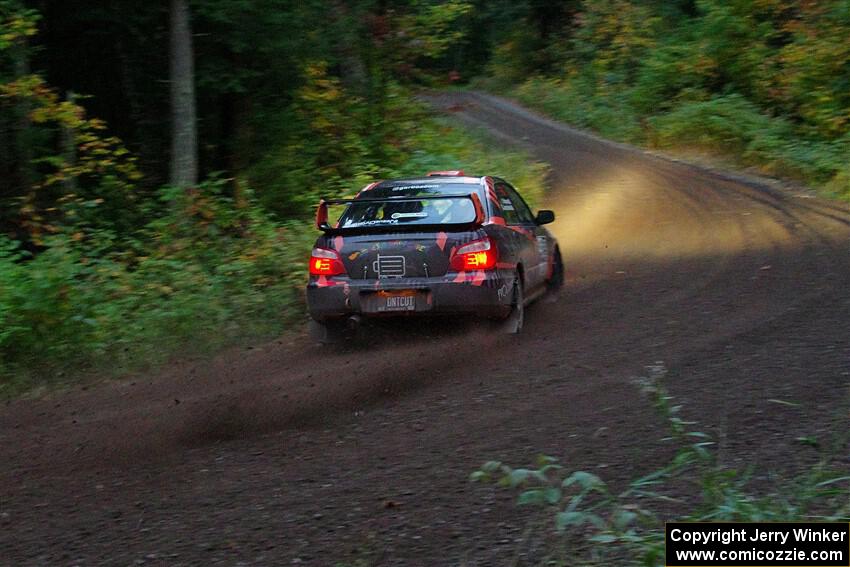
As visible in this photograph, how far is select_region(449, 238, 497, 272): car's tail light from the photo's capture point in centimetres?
997

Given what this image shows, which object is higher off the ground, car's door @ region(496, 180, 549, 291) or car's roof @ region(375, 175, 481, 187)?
car's roof @ region(375, 175, 481, 187)

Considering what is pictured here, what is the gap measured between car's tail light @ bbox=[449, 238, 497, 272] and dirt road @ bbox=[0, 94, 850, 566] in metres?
0.78

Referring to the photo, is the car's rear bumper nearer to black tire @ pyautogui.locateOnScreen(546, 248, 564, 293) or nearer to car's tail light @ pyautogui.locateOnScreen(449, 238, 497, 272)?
car's tail light @ pyautogui.locateOnScreen(449, 238, 497, 272)

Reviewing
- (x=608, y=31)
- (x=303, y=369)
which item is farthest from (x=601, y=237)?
(x=608, y=31)

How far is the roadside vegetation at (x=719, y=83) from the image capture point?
25.5 meters

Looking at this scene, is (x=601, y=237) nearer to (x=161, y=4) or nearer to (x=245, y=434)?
(x=161, y=4)

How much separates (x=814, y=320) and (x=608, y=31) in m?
36.6

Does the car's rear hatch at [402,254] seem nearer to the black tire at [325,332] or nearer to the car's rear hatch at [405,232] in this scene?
the car's rear hatch at [405,232]

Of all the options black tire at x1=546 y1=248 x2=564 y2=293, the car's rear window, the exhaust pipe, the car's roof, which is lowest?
black tire at x1=546 y1=248 x2=564 y2=293

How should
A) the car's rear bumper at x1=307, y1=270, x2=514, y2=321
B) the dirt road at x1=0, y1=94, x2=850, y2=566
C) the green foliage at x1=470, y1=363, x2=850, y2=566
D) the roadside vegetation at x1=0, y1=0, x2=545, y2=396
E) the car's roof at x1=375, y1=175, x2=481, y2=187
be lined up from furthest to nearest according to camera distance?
the car's roof at x1=375, y1=175, x2=481, y2=187
the roadside vegetation at x1=0, y1=0, x2=545, y2=396
the car's rear bumper at x1=307, y1=270, x2=514, y2=321
the dirt road at x1=0, y1=94, x2=850, y2=566
the green foliage at x1=470, y1=363, x2=850, y2=566

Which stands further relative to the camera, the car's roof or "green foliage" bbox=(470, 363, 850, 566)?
the car's roof

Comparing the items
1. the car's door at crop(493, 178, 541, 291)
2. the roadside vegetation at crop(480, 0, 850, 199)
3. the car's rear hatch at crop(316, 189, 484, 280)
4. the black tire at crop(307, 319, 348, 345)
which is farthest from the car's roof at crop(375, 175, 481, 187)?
the roadside vegetation at crop(480, 0, 850, 199)

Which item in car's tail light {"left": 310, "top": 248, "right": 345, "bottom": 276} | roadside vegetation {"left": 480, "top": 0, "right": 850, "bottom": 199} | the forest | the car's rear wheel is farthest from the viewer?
roadside vegetation {"left": 480, "top": 0, "right": 850, "bottom": 199}

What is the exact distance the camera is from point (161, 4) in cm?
1678
